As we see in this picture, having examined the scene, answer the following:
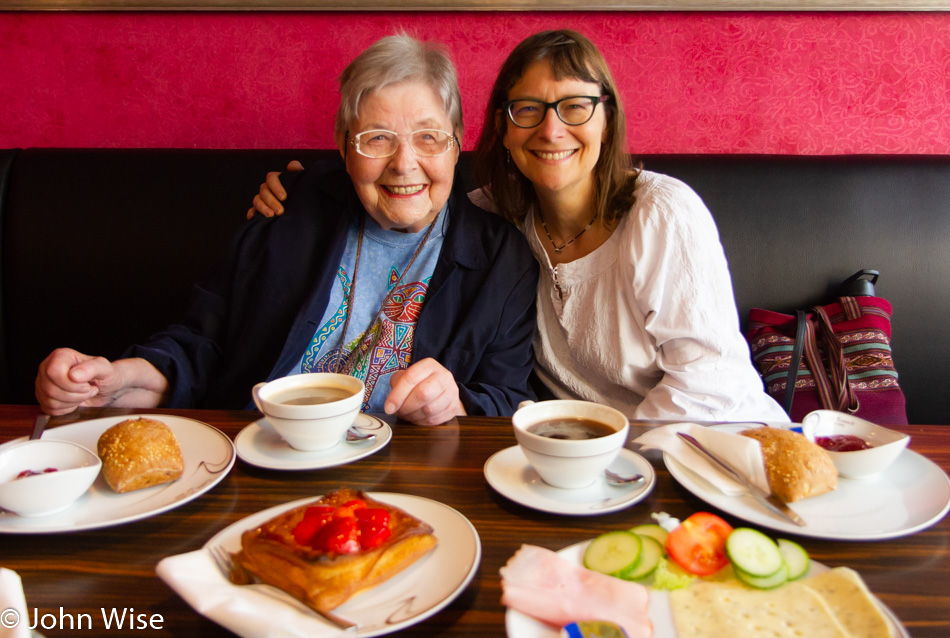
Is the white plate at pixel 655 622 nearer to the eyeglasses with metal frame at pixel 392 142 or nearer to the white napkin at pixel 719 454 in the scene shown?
the white napkin at pixel 719 454

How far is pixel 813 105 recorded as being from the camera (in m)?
2.36

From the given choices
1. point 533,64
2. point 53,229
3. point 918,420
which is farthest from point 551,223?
point 53,229

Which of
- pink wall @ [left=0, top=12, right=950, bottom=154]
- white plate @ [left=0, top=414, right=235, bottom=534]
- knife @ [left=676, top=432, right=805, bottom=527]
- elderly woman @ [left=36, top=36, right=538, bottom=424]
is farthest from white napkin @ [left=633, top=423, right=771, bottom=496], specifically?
pink wall @ [left=0, top=12, right=950, bottom=154]

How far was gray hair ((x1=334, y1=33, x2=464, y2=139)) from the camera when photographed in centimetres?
166

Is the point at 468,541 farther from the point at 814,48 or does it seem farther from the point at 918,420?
the point at 814,48

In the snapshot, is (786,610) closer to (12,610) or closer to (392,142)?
(12,610)

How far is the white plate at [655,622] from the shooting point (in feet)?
2.08

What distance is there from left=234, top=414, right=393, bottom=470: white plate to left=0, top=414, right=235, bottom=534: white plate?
0.03m

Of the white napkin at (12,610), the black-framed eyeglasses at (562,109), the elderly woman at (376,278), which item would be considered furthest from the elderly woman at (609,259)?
the white napkin at (12,610)

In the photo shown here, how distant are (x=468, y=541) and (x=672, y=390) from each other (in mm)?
903

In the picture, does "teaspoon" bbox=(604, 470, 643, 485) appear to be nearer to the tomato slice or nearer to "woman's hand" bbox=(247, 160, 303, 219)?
the tomato slice

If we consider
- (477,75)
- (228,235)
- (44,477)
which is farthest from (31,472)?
(477,75)

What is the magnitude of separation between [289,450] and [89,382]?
511 millimetres

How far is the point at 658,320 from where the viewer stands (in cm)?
159
